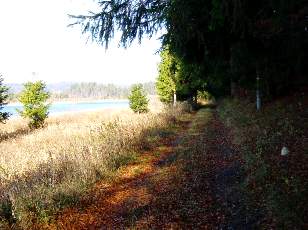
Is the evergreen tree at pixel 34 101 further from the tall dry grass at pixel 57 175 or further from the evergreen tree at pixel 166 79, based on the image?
the tall dry grass at pixel 57 175

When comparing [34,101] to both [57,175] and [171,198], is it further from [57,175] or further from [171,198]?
[171,198]

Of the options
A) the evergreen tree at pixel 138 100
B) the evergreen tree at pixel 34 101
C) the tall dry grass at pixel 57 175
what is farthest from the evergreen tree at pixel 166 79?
the tall dry grass at pixel 57 175

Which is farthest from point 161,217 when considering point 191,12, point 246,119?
point 246,119

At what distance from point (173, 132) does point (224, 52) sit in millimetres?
5904

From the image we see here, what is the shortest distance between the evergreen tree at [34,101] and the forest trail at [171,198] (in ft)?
74.5

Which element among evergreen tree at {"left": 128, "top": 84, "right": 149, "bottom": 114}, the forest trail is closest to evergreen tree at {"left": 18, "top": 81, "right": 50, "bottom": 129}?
evergreen tree at {"left": 128, "top": 84, "right": 149, "bottom": 114}

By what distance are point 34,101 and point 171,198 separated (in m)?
26.8

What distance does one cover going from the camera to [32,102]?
105ft

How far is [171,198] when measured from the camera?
7.59m

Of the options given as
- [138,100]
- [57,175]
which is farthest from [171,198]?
[138,100]

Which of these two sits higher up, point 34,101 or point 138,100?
point 34,101

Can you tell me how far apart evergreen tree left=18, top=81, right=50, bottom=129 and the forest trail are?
22.7 metres

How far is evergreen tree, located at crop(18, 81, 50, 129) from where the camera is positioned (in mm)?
31453

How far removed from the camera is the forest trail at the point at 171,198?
6.41 meters
